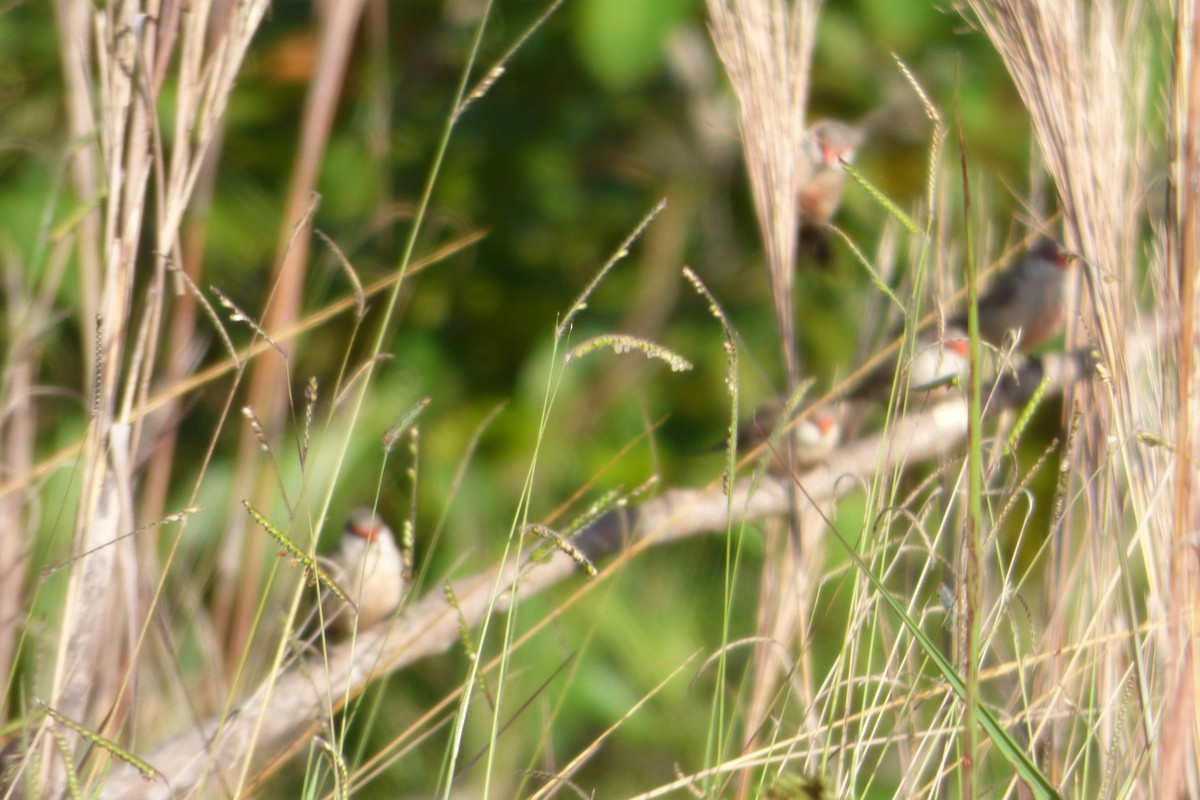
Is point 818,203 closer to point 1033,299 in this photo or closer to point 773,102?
point 1033,299

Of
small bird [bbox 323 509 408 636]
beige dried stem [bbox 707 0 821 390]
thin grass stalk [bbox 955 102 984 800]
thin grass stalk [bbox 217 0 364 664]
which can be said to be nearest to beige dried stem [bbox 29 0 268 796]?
thin grass stalk [bbox 217 0 364 664]

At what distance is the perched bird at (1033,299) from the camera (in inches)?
137

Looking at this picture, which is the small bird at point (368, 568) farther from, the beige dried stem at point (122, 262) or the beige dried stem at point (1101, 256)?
the beige dried stem at point (1101, 256)


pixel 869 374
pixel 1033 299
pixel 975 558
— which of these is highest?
pixel 975 558

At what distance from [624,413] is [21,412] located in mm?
1449

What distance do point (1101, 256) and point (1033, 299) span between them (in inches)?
91.0

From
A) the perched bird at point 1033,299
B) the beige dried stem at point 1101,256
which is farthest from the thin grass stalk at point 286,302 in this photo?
the perched bird at point 1033,299

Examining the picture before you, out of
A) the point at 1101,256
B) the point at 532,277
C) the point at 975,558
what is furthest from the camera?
the point at 532,277

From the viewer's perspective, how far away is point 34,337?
1.86 metres

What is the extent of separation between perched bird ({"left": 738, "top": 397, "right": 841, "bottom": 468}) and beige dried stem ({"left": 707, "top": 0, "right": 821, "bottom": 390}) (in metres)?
0.88

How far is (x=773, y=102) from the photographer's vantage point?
169 cm

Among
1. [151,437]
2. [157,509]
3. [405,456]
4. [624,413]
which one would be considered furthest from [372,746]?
[151,437]

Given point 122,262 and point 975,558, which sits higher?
point 122,262

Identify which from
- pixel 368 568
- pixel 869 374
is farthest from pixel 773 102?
pixel 368 568
